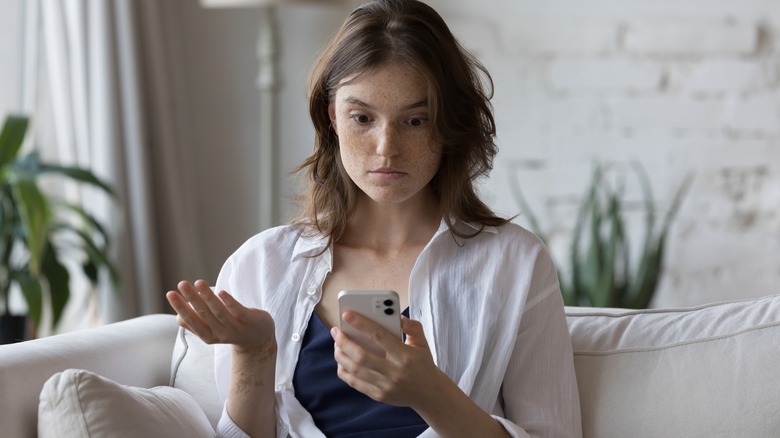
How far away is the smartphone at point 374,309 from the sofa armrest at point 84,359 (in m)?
0.44

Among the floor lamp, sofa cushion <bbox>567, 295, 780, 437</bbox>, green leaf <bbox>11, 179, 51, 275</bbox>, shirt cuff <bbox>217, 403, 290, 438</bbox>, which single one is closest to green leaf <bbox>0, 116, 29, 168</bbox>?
green leaf <bbox>11, 179, 51, 275</bbox>

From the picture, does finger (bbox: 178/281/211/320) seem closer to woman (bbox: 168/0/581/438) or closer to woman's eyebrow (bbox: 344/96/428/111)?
woman (bbox: 168/0/581/438)

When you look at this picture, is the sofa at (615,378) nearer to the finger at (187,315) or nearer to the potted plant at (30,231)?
the finger at (187,315)

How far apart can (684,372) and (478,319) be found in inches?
11.8

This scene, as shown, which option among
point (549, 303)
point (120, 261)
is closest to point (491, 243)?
point (549, 303)

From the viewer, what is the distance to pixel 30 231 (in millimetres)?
2512

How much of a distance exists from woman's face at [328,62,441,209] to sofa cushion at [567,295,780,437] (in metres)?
0.38

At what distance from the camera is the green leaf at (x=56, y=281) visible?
2680mm

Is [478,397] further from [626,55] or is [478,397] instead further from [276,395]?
[626,55]

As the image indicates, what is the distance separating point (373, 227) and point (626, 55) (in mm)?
1666

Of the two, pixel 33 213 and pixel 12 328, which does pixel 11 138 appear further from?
pixel 12 328

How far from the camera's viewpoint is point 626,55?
3.01 meters

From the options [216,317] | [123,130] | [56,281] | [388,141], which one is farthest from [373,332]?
[123,130]

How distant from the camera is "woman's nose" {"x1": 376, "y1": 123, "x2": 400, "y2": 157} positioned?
4.56 feet
